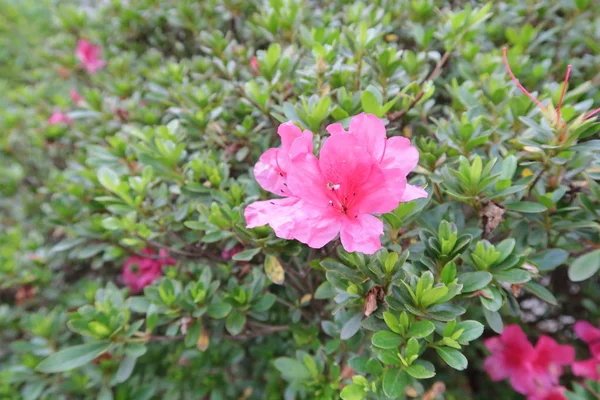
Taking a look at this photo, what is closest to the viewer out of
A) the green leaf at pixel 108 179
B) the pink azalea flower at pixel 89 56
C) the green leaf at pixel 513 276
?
the green leaf at pixel 513 276

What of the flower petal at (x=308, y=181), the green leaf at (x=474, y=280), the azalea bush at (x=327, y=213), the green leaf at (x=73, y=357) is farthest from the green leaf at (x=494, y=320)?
the green leaf at (x=73, y=357)

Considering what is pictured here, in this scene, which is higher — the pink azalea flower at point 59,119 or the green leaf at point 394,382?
the pink azalea flower at point 59,119

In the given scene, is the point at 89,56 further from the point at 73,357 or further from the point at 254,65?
the point at 73,357

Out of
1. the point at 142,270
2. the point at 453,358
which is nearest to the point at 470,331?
the point at 453,358

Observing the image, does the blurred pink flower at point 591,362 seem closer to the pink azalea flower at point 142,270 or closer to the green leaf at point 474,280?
the green leaf at point 474,280

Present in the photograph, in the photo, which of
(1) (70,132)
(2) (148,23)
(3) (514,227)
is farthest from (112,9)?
(3) (514,227)

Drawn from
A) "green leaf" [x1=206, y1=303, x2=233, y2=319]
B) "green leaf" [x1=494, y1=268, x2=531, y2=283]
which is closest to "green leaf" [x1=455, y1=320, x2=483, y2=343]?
"green leaf" [x1=494, y1=268, x2=531, y2=283]

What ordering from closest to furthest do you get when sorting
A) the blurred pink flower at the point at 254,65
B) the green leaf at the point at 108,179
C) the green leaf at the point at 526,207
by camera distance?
the green leaf at the point at 526,207 < the green leaf at the point at 108,179 < the blurred pink flower at the point at 254,65
